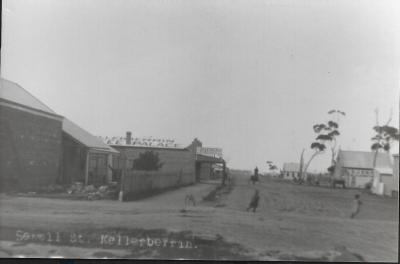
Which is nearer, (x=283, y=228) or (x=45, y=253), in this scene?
(x=45, y=253)

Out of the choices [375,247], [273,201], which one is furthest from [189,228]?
[375,247]

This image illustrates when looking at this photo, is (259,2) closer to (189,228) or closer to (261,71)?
(261,71)

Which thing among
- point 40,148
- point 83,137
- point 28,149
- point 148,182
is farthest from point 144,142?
point 28,149

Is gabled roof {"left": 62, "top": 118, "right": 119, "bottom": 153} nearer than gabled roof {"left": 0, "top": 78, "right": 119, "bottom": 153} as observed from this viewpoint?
No

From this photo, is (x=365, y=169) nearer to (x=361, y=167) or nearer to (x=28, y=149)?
(x=361, y=167)

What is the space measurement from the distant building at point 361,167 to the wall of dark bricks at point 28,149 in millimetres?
3597

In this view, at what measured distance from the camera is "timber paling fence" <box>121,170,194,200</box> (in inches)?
195

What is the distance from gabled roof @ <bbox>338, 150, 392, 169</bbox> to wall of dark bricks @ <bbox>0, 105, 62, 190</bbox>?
3.59 metres

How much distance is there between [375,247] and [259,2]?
3357mm

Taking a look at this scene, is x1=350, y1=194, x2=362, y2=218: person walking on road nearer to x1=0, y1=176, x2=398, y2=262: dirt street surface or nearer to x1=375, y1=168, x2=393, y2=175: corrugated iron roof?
x1=0, y1=176, x2=398, y2=262: dirt street surface

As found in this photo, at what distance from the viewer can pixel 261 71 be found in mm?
4828

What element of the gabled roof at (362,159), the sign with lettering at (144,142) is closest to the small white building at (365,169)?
the gabled roof at (362,159)

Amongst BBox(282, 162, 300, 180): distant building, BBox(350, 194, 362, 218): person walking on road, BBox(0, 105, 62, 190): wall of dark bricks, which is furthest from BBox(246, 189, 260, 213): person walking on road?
BBox(0, 105, 62, 190): wall of dark bricks

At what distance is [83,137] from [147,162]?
33.8 inches
